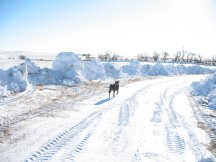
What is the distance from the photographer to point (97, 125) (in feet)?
39.2

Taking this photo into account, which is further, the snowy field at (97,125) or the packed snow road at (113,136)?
the snowy field at (97,125)

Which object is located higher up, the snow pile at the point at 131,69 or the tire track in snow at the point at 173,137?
the snow pile at the point at 131,69

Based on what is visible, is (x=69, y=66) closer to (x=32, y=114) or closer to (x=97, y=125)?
(x=32, y=114)

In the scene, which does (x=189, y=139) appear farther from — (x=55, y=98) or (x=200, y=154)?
(x=55, y=98)

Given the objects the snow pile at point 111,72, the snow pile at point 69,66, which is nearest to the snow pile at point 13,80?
the snow pile at point 69,66

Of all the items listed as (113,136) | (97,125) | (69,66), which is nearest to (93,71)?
(69,66)

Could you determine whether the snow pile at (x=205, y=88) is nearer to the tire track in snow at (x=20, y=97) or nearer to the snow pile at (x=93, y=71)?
the snow pile at (x=93, y=71)

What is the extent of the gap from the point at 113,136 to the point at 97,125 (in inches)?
64.6

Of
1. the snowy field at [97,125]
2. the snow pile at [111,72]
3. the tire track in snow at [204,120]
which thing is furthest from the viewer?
the snow pile at [111,72]

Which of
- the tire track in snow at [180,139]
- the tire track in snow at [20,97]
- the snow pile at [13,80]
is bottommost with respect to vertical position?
the tire track in snow at [180,139]

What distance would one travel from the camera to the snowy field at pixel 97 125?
8.89 metres

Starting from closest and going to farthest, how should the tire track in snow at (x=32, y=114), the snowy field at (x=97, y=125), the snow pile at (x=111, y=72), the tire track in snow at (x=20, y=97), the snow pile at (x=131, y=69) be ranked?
the snowy field at (x=97, y=125), the tire track in snow at (x=32, y=114), the tire track in snow at (x=20, y=97), the snow pile at (x=111, y=72), the snow pile at (x=131, y=69)

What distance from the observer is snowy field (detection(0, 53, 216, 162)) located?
8.89 metres

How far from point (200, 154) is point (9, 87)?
15.2 meters
